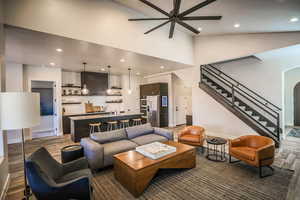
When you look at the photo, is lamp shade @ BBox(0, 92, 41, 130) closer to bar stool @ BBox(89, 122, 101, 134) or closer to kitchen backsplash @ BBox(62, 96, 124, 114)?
bar stool @ BBox(89, 122, 101, 134)

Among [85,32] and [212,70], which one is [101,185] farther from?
[212,70]

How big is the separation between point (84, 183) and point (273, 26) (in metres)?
5.87

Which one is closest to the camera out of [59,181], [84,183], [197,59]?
[84,183]

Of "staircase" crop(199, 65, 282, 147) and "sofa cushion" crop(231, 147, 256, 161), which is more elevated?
"staircase" crop(199, 65, 282, 147)

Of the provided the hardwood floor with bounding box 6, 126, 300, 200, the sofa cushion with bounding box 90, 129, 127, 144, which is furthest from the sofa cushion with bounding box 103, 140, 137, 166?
the hardwood floor with bounding box 6, 126, 300, 200

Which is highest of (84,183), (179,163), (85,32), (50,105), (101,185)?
(85,32)

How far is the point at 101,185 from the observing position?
2.67 meters

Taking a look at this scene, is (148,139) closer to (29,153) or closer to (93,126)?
(93,126)

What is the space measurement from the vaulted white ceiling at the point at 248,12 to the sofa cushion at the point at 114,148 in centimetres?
395

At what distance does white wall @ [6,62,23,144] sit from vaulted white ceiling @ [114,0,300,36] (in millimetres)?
4838

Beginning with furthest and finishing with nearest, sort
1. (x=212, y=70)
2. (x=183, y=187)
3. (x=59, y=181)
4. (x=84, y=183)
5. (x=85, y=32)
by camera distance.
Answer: (x=212, y=70), (x=85, y=32), (x=183, y=187), (x=59, y=181), (x=84, y=183)

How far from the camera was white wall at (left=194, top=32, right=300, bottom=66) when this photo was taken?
434 centimetres

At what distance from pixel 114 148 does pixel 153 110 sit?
487cm

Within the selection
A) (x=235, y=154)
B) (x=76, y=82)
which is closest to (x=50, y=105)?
(x=76, y=82)
